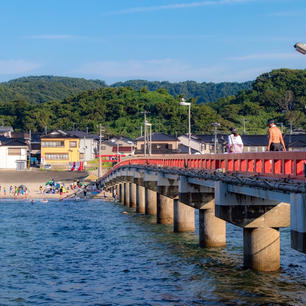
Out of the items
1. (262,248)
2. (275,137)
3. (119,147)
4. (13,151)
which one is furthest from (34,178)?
(275,137)

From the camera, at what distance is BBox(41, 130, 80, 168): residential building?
11706cm

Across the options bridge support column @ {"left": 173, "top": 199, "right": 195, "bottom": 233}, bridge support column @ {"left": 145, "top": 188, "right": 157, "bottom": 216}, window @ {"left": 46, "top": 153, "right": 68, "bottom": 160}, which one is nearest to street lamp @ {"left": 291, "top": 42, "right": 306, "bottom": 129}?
bridge support column @ {"left": 173, "top": 199, "right": 195, "bottom": 233}

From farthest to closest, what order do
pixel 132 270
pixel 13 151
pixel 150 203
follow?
1. pixel 13 151
2. pixel 150 203
3. pixel 132 270

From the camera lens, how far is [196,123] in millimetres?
153625

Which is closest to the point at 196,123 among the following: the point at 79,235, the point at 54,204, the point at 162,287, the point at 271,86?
the point at 271,86

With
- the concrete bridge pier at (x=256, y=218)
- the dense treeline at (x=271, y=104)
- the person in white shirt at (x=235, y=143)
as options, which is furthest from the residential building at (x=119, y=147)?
the person in white shirt at (x=235, y=143)

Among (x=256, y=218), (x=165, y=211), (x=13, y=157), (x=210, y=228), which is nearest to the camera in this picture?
(x=256, y=218)

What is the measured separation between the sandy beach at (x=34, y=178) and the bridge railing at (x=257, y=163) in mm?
54387

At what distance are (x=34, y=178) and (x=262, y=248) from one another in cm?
7633

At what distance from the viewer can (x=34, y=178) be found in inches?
3900

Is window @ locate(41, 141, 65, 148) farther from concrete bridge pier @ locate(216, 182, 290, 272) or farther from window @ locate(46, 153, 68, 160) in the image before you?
concrete bridge pier @ locate(216, 182, 290, 272)

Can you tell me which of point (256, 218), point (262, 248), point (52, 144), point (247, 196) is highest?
point (52, 144)

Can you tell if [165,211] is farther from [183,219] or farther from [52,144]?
[52,144]

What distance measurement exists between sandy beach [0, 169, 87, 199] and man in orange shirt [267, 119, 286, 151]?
66.0m
